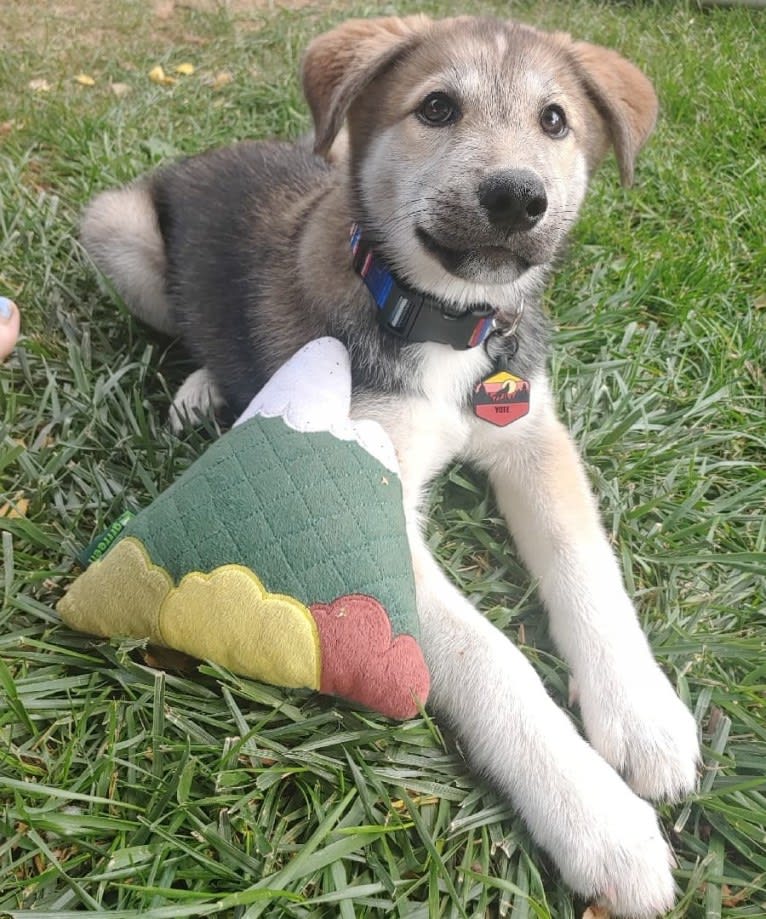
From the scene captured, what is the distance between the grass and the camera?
6.05 feet

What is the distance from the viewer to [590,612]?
2.33 metres

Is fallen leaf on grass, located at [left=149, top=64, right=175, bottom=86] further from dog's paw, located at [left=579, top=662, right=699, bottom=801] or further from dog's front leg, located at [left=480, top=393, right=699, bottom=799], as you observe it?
dog's paw, located at [left=579, top=662, right=699, bottom=801]

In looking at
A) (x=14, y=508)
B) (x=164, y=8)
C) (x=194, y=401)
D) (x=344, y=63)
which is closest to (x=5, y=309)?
(x=194, y=401)

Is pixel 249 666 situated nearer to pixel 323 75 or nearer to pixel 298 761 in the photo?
pixel 298 761

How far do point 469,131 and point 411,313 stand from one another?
0.56m

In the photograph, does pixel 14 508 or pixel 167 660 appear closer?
pixel 167 660

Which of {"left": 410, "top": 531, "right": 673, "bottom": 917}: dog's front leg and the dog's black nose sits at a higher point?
the dog's black nose

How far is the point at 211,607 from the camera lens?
6.18ft

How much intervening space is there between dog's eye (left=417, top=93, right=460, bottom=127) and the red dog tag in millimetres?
811

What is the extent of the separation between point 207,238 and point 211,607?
196 centimetres

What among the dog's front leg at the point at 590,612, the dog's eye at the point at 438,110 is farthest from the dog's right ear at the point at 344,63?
the dog's front leg at the point at 590,612

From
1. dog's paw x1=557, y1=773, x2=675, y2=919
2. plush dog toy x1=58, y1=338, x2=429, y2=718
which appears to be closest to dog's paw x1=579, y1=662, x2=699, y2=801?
dog's paw x1=557, y1=773, x2=675, y2=919

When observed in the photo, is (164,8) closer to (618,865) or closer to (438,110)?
(438,110)

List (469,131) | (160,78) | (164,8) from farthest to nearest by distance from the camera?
(164,8)
(160,78)
(469,131)
